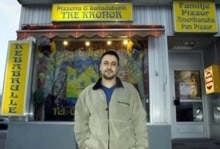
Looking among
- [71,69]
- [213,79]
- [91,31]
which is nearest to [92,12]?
[91,31]

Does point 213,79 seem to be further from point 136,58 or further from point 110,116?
point 110,116

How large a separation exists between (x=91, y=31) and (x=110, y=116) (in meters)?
4.19

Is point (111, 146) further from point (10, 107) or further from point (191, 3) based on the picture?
point (191, 3)

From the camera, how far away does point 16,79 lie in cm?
651

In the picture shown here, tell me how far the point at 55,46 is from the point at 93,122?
196 inches

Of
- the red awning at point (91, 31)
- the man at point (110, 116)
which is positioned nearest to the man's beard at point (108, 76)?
the man at point (110, 116)

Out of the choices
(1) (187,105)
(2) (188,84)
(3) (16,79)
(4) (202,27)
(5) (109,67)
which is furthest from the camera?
(2) (188,84)

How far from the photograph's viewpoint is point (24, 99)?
21.1 feet

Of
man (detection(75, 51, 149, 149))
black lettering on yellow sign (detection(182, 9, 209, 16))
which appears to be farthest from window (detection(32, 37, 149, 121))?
man (detection(75, 51, 149, 149))

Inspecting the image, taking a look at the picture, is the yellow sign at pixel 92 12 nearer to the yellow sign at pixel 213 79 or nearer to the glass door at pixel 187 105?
the yellow sign at pixel 213 79

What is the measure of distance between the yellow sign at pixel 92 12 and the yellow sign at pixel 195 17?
1.26 meters

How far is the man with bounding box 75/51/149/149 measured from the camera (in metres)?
2.31

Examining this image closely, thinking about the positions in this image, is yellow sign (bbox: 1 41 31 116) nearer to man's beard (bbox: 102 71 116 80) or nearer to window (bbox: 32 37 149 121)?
window (bbox: 32 37 149 121)

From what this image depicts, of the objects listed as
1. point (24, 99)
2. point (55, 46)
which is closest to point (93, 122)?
point (24, 99)
